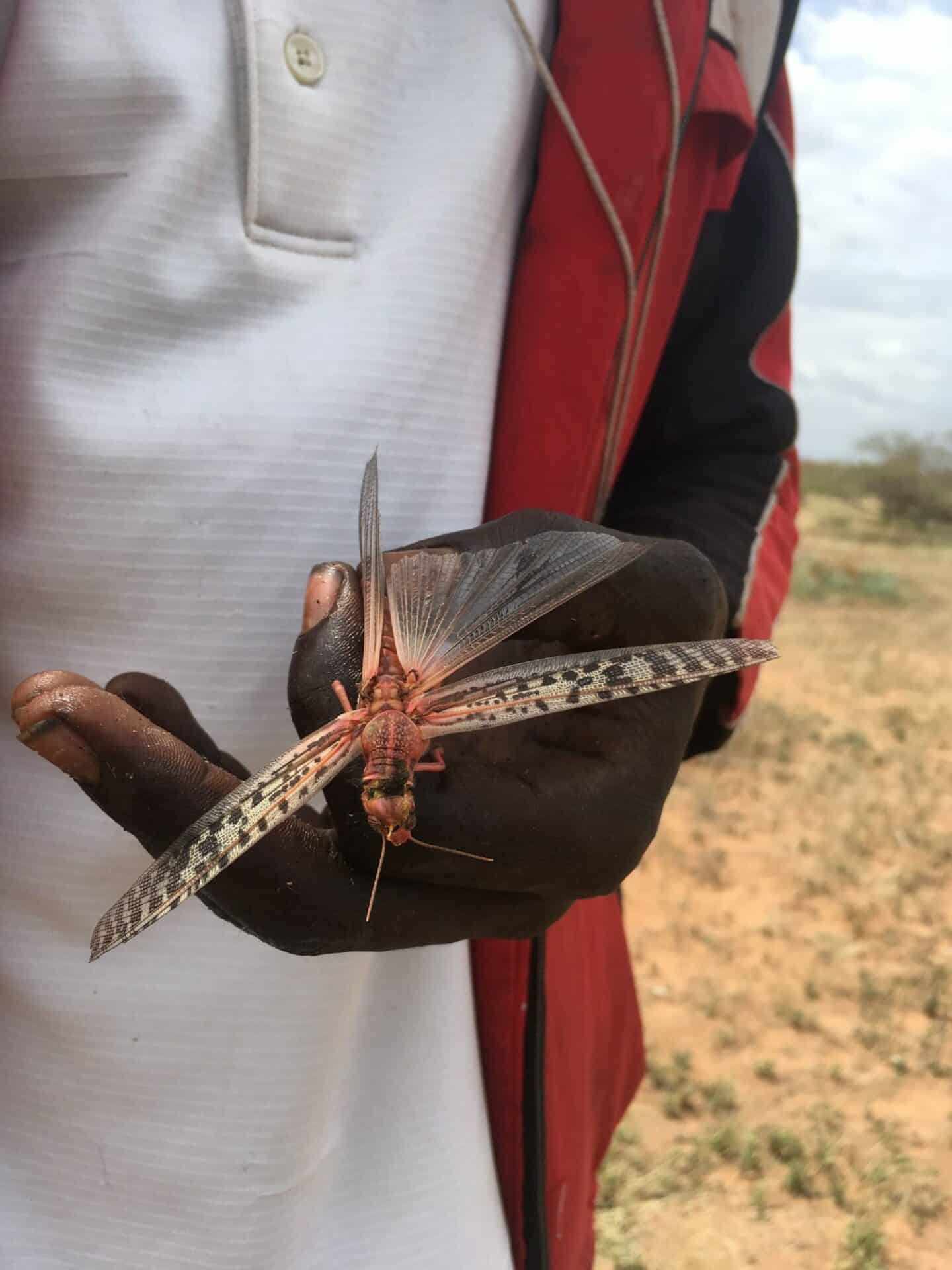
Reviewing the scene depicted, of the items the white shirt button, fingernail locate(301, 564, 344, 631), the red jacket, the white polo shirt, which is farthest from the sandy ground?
the white shirt button

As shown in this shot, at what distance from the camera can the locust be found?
90 cm

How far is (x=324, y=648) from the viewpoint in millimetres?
923

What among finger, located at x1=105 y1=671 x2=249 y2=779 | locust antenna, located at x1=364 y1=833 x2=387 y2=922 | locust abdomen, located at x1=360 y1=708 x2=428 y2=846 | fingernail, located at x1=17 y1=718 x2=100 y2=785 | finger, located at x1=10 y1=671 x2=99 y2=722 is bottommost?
locust antenna, located at x1=364 y1=833 x2=387 y2=922

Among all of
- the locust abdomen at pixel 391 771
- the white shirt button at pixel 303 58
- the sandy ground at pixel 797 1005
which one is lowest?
the sandy ground at pixel 797 1005

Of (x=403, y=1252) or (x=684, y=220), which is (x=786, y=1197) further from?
(x=684, y=220)

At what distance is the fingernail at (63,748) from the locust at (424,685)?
0.10 meters

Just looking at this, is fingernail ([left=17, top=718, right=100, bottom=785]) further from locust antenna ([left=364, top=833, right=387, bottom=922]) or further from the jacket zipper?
the jacket zipper

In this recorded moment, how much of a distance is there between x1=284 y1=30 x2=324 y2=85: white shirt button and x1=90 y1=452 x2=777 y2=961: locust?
1.30ft

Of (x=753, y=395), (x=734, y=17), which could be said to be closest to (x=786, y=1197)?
(x=753, y=395)

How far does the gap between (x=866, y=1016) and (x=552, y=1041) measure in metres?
3.46

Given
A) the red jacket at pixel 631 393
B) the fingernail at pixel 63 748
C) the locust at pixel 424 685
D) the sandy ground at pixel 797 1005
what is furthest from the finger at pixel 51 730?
the sandy ground at pixel 797 1005

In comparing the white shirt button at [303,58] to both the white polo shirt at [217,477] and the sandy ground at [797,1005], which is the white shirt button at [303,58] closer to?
the white polo shirt at [217,477]

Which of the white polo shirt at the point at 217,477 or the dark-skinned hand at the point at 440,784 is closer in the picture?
the dark-skinned hand at the point at 440,784

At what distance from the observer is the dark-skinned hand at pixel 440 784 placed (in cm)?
85
